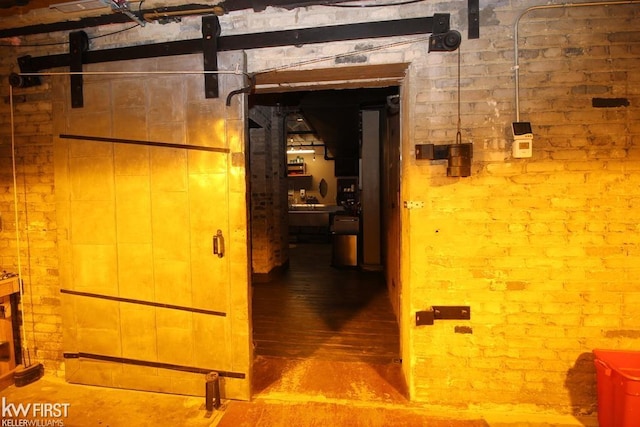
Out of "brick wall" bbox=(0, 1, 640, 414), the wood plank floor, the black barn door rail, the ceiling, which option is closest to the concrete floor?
"brick wall" bbox=(0, 1, 640, 414)

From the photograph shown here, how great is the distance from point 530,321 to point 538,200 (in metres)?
0.92

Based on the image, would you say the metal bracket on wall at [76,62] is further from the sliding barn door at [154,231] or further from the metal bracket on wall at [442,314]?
the metal bracket on wall at [442,314]

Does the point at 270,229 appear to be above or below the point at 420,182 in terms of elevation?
below

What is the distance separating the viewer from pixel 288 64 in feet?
9.07

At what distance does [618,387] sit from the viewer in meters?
2.20

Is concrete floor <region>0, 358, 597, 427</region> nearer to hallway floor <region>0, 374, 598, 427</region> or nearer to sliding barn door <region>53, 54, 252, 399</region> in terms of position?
hallway floor <region>0, 374, 598, 427</region>

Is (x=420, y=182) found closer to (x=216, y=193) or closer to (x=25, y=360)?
(x=216, y=193)

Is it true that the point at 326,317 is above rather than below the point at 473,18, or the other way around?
below

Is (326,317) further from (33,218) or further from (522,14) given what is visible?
(522,14)

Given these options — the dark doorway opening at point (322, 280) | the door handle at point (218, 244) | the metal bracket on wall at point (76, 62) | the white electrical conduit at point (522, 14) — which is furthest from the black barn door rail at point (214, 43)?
the dark doorway opening at point (322, 280)

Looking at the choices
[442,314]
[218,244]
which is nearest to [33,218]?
[218,244]

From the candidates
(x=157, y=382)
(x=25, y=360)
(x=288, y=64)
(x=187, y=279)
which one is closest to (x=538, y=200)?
(x=288, y=64)

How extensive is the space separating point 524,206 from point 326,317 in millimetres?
2965

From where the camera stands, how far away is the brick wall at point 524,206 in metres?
2.48
